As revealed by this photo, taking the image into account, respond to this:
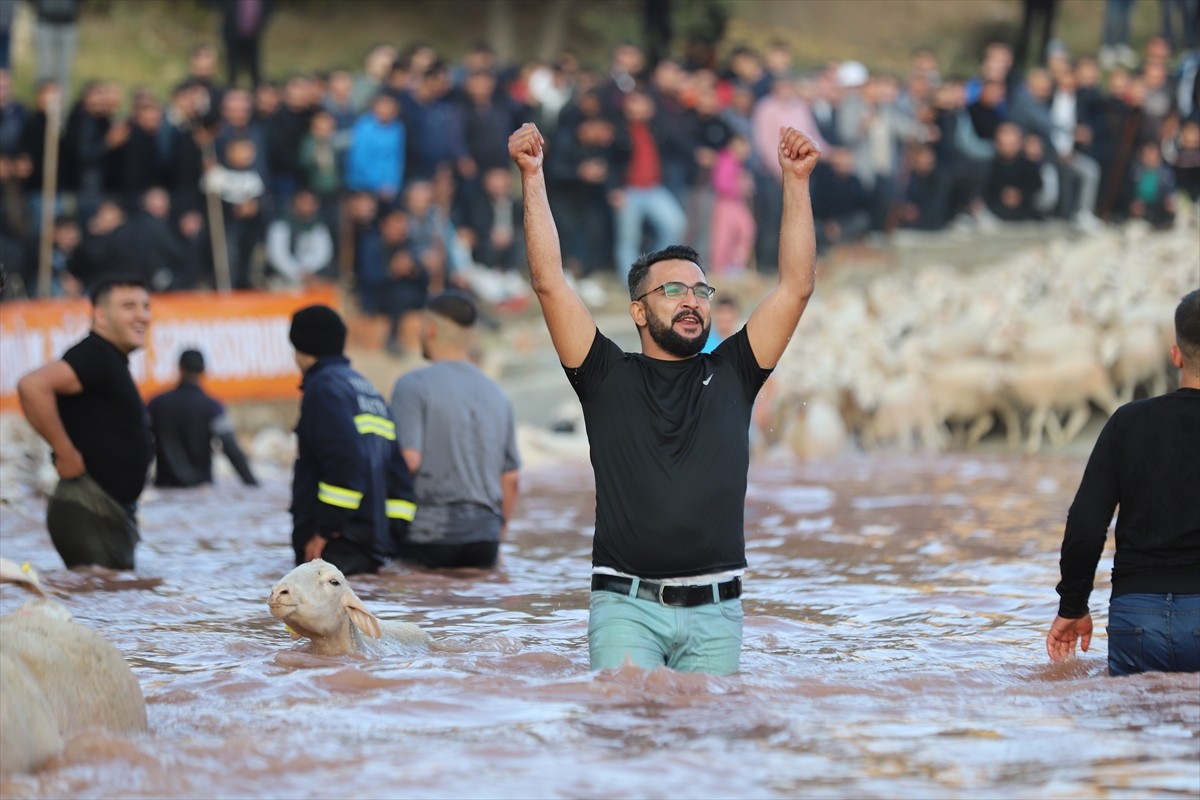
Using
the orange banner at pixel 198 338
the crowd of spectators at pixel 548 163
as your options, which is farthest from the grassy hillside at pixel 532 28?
the orange banner at pixel 198 338

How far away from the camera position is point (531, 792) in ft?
18.0

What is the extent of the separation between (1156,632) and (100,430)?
590cm

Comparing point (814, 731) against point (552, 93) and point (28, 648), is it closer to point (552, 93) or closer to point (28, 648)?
point (28, 648)

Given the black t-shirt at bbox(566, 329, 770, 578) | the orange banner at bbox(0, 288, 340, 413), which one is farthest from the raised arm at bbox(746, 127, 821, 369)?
the orange banner at bbox(0, 288, 340, 413)

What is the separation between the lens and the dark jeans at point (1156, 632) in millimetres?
6457

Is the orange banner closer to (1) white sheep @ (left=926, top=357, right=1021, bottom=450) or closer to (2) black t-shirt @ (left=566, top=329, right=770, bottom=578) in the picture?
(1) white sheep @ (left=926, top=357, right=1021, bottom=450)

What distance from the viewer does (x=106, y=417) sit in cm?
996

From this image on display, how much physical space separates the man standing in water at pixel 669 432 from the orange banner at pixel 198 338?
40.4ft

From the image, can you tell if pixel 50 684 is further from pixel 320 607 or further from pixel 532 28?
pixel 532 28

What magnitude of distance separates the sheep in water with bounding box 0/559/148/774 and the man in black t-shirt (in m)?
3.63

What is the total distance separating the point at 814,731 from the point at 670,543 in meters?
0.81

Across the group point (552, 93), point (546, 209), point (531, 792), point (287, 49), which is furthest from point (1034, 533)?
point (287, 49)

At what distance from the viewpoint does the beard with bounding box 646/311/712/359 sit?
6520 millimetres

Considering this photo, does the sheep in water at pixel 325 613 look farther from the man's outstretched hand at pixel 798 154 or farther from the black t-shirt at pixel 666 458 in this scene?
the man's outstretched hand at pixel 798 154
